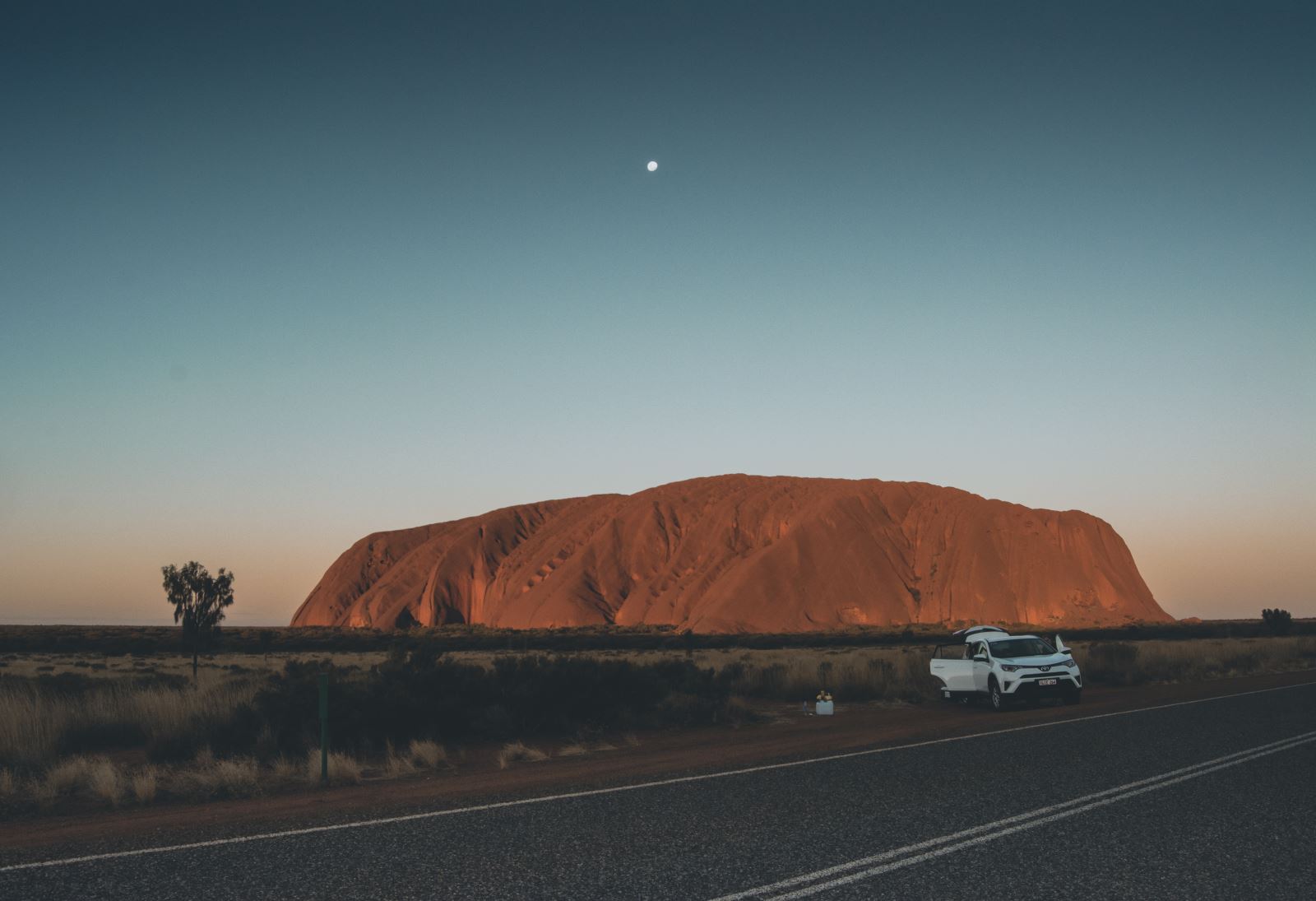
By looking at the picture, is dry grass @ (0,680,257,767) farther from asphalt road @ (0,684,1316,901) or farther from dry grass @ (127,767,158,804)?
asphalt road @ (0,684,1316,901)

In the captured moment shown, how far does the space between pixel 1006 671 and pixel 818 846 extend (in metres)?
13.8

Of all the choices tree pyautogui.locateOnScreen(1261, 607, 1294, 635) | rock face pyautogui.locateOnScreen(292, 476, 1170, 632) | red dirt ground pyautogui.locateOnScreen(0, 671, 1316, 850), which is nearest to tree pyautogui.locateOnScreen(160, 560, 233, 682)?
red dirt ground pyautogui.locateOnScreen(0, 671, 1316, 850)

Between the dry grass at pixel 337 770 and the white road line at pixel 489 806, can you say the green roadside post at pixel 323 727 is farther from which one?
the white road line at pixel 489 806

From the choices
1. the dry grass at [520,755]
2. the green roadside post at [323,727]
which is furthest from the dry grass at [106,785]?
the dry grass at [520,755]

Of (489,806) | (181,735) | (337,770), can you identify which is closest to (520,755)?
(337,770)

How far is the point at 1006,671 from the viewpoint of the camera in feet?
64.7

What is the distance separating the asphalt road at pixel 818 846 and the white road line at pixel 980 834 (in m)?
0.03

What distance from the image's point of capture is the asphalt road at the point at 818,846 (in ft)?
20.8

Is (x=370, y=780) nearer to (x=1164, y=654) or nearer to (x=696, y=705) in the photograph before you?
(x=696, y=705)

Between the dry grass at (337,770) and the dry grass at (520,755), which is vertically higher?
the dry grass at (337,770)

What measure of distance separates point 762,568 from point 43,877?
86.0m

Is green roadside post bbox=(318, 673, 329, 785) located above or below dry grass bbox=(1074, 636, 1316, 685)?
above

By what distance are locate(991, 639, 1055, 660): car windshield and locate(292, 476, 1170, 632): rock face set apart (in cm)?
6372

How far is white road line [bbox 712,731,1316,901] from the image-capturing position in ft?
20.3
